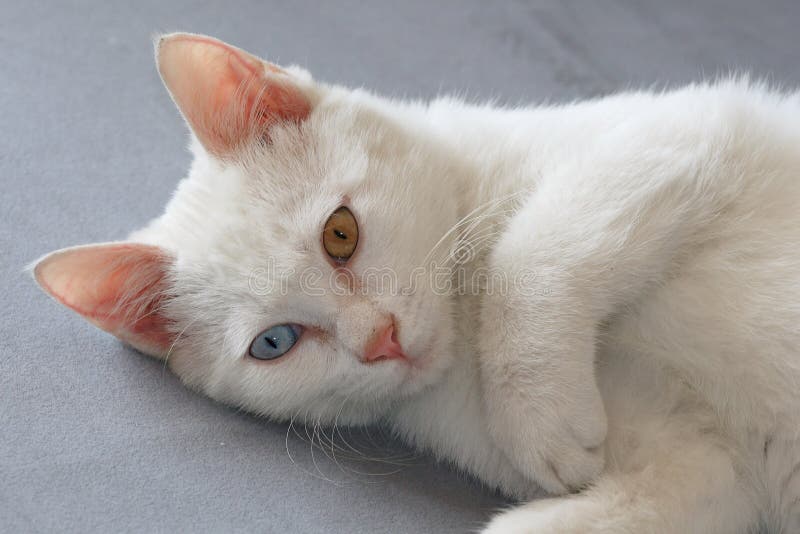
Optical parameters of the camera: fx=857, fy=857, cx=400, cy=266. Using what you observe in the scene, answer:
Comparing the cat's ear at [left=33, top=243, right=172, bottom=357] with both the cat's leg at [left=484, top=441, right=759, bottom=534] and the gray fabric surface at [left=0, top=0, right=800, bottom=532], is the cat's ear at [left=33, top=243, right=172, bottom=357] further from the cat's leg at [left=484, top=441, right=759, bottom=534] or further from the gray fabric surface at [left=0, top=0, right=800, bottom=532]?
the cat's leg at [left=484, top=441, right=759, bottom=534]

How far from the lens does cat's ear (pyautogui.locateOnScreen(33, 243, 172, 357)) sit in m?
1.42

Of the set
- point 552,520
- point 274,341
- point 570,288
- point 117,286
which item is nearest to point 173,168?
point 117,286

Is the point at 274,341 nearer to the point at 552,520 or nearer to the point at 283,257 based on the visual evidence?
the point at 283,257

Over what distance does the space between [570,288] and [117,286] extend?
2.53ft

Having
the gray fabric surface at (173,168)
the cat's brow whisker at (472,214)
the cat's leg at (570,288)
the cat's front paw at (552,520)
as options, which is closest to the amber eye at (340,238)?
the cat's brow whisker at (472,214)

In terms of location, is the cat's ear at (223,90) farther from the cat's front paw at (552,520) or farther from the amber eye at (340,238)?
the cat's front paw at (552,520)

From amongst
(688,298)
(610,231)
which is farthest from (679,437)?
(610,231)

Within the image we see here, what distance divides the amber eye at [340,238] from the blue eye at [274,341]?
0.46 ft

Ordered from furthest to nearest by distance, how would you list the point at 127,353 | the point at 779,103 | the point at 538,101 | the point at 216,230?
1. the point at 538,101
2. the point at 779,103
3. the point at 127,353
4. the point at 216,230

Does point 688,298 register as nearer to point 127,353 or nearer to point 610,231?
point 610,231

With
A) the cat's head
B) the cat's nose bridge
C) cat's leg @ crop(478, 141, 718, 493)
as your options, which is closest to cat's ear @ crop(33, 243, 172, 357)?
the cat's head

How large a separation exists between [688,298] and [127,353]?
1000 millimetres

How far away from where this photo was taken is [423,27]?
2.53 m

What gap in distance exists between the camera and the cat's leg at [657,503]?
4.20 feet
